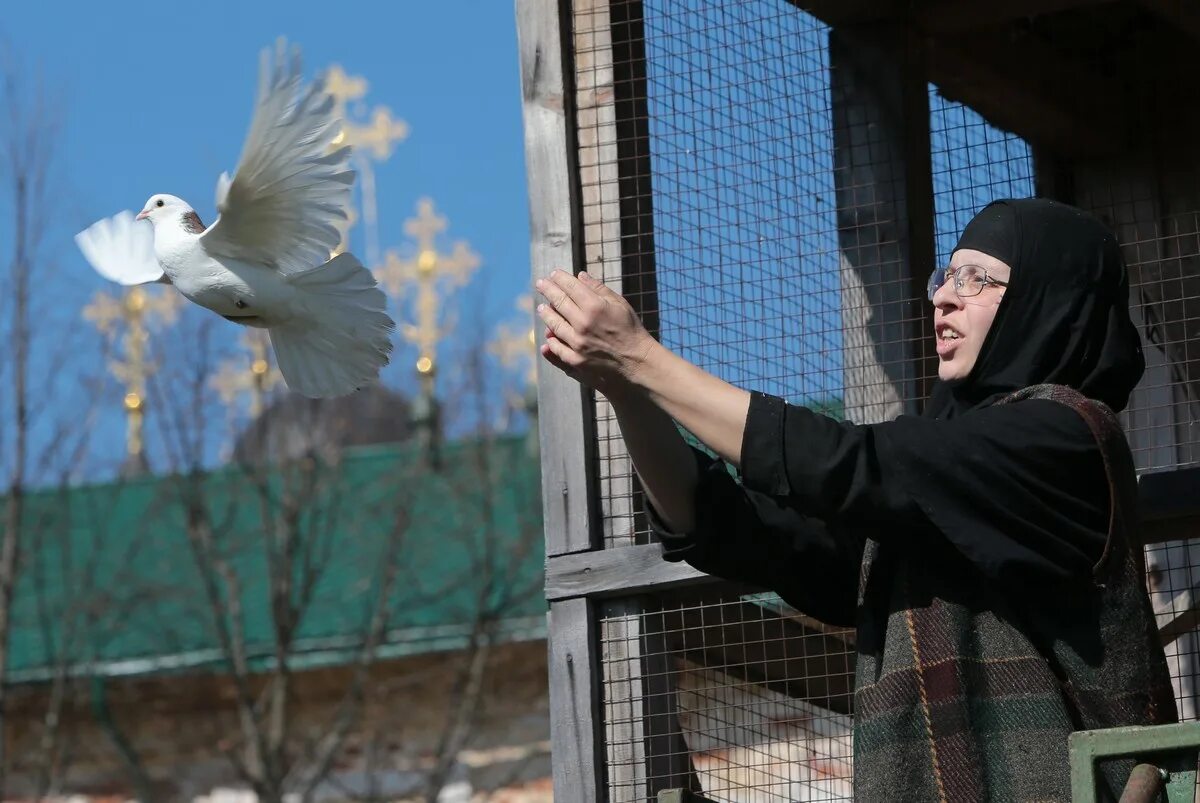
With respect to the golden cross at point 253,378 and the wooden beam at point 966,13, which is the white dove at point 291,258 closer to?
the wooden beam at point 966,13

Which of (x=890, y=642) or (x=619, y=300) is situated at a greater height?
(x=619, y=300)

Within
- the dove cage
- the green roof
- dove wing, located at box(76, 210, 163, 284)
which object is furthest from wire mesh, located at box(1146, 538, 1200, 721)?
the green roof

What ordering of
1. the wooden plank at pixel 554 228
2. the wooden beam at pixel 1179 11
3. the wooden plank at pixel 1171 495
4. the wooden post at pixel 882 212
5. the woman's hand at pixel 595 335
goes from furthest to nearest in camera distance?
the wooden beam at pixel 1179 11
the wooden post at pixel 882 212
the wooden plank at pixel 554 228
the wooden plank at pixel 1171 495
the woman's hand at pixel 595 335

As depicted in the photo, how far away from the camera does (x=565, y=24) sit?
347 cm

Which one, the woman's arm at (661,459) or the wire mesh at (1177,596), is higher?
the woman's arm at (661,459)

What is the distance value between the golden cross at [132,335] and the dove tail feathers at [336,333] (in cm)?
1034

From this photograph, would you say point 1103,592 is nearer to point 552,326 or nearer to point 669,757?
A: point 552,326

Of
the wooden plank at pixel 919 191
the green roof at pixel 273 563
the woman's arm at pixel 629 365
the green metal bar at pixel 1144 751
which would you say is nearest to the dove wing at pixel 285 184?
the woman's arm at pixel 629 365

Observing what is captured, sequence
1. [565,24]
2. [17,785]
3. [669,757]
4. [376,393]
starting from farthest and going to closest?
[376,393] < [17,785] < [565,24] < [669,757]

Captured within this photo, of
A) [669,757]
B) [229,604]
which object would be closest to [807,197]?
[669,757]

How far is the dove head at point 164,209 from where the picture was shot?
8.75ft

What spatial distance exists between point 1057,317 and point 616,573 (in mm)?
988

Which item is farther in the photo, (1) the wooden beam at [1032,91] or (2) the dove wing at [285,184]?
(1) the wooden beam at [1032,91]

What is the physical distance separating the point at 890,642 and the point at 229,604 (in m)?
10.7
